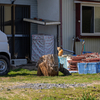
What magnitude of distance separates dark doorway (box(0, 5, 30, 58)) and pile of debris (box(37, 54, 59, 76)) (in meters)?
5.47

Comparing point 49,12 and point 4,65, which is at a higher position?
point 49,12

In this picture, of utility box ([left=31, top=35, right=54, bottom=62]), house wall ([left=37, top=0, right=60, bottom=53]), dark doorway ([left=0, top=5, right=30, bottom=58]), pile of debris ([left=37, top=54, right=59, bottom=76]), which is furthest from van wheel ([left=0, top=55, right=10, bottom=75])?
house wall ([left=37, top=0, right=60, bottom=53])

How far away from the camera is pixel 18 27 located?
14.5m

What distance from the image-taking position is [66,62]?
11539 mm

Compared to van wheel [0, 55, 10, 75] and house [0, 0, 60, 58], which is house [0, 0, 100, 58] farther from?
van wheel [0, 55, 10, 75]

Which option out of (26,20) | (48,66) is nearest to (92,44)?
(26,20)

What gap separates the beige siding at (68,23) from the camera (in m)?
14.2

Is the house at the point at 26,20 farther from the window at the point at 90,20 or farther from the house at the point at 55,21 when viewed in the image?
the window at the point at 90,20

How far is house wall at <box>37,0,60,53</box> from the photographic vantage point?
14.1 meters

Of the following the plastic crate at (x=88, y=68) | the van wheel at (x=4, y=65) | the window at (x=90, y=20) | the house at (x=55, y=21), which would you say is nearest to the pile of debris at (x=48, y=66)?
the van wheel at (x=4, y=65)

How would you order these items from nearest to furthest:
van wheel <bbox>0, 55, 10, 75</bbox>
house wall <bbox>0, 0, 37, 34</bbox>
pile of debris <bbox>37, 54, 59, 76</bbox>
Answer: pile of debris <bbox>37, 54, 59, 76</bbox> < van wheel <bbox>0, 55, 10, 75</bbox> < house wall <bbox>0, 0, 37, 34</bbox>

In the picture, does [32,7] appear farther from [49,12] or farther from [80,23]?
[80,23]

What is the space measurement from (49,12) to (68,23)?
1.28 m

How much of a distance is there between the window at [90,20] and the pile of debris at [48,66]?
6069mm
